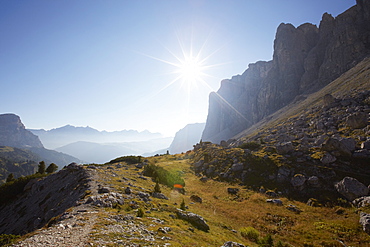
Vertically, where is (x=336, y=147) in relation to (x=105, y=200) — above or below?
above

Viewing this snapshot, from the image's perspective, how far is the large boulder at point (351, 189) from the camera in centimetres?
2589

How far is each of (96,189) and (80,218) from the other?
10.4 m

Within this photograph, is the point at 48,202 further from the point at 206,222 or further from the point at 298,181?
the point at 298,181

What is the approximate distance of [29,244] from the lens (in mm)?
9555

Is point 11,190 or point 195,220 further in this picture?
point 11,190

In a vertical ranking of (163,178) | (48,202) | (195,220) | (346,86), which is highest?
(346,86)

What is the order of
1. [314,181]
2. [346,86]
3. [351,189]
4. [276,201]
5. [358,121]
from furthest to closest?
[346,86] < [358,121] < [314,181] < [276,201] < [351,189]

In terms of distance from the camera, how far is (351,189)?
86.9ft

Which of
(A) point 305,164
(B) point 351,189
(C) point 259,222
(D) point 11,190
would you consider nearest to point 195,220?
(C) point 259,222

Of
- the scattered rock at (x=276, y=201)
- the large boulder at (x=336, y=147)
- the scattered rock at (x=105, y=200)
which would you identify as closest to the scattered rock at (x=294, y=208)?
the scattered rock at (x=276, y=201)

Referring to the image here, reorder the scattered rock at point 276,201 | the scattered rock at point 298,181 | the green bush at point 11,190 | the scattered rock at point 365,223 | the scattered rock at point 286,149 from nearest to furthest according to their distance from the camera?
the scattered rock at point 365,223 < the scattered rock at point 276,201 < the scattered rock at point 298,181 < the scattered rock at point 286,149 < the green bush at point 11,190

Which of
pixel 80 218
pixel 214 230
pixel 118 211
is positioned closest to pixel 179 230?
pixel 214 230

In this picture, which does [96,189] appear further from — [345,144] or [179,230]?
[345,144]

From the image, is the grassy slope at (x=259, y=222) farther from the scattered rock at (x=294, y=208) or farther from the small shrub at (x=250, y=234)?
the small shrub at (x=250, y=234)
